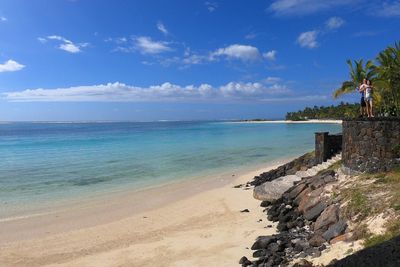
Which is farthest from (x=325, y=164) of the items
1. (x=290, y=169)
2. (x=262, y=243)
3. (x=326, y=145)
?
(x=262, y=243)

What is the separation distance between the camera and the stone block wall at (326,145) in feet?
55.1

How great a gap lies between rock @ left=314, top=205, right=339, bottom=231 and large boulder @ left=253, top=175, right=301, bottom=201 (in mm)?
4234

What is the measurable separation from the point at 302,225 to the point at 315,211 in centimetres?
56

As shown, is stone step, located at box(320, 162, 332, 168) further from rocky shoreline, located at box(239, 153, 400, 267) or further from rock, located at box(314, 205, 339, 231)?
rock, located at box(314, 205, 339, 231)

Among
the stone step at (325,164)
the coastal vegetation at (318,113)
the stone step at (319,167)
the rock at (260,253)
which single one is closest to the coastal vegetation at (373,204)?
the rock at (260,253)

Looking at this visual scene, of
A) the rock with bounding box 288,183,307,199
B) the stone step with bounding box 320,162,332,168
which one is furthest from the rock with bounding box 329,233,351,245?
the stone step with bounding box 320,162,332,168

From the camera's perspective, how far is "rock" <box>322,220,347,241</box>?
26.9ft

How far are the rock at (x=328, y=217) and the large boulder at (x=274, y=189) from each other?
423 centimetres

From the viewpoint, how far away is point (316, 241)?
8.20m

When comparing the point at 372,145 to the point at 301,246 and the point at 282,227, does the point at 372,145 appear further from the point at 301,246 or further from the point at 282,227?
the point at 301,246

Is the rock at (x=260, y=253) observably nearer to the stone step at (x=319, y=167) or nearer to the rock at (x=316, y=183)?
the rock at (x=316, y=183)

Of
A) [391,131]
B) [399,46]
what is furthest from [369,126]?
[399,46]

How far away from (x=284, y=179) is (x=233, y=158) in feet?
47.5

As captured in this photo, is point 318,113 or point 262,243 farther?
point 318,113
